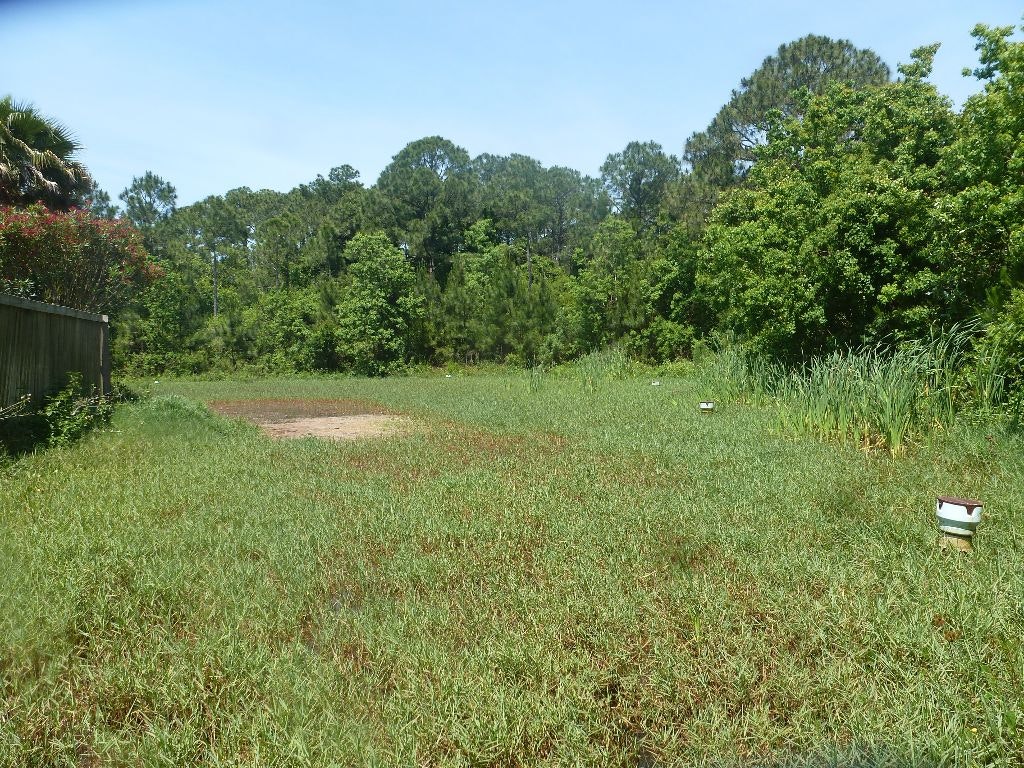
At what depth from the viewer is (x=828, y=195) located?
11.7 metres

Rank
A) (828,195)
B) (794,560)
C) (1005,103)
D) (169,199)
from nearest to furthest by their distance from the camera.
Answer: (794,560), (1005,103), (828,195), (169,199)

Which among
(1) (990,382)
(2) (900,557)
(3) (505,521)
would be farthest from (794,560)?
(1) (990,382)

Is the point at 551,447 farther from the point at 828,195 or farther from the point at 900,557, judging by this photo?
the point at 828,195

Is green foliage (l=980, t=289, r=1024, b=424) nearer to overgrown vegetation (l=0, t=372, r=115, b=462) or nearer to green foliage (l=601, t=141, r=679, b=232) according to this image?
overgrown vegetation (l=0, t=372, r=115, b=462)

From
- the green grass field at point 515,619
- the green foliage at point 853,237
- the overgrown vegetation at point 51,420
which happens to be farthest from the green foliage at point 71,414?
the green foliage at point 853,237

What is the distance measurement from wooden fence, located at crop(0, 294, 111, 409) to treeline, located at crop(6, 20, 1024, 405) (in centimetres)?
1037

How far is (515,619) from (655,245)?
27342 mm

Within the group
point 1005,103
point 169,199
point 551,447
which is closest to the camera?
point 1005,103

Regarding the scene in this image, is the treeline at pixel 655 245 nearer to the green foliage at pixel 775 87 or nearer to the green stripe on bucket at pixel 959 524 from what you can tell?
the green foliage at pixel 775 87

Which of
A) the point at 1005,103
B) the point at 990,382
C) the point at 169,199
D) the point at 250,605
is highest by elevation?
the point at 169,199

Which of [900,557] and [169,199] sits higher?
[169,199]

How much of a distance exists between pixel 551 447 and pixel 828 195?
7671 millimetres

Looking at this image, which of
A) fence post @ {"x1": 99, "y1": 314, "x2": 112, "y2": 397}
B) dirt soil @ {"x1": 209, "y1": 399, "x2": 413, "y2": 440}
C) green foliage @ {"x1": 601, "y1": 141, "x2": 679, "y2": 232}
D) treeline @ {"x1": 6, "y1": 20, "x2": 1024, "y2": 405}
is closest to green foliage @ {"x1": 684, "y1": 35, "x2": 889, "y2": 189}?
treeline @ {"x1": 6, "y1": 20, "x2": 1024, "y2": 405}

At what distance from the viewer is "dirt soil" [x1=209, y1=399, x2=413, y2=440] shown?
10.1 m
